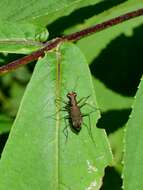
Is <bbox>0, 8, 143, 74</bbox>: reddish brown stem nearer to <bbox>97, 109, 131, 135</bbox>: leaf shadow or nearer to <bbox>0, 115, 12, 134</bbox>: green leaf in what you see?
<bbox>0, 115, 12, 134</bbox>: green leaf

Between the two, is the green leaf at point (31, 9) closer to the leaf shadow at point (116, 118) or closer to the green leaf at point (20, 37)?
the green leaf at point (20, 37)

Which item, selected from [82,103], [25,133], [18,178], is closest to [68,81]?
[82,103]

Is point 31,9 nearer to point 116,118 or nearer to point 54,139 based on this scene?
point 54,139

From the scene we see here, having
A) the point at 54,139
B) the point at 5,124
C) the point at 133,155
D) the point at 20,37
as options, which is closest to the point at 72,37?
the point at 20,37

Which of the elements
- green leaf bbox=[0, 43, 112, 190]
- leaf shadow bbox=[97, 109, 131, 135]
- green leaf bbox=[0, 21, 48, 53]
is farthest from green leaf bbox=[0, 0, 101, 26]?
leaf shadow bbox=[97, 109, 131, 135]

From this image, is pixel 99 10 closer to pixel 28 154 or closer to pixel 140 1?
pixel 140 1

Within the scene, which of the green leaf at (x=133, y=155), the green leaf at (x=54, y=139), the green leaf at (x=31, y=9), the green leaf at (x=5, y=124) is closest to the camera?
the green leaf at (x=133, y=155)

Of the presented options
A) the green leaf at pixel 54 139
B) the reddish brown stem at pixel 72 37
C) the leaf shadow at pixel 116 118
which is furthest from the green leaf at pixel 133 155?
the leaf shadow at pixel 116 118
